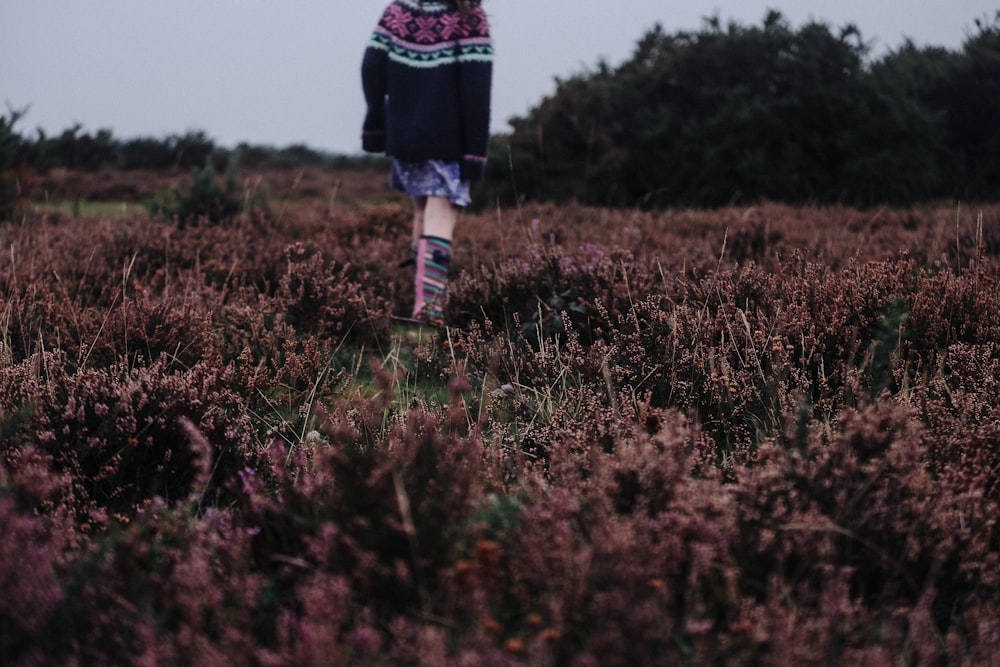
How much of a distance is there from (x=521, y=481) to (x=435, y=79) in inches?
142

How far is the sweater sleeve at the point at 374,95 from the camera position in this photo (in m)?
5.04

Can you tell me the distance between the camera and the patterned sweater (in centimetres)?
482

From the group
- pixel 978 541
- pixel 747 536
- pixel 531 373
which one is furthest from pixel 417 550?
pixel 531 373

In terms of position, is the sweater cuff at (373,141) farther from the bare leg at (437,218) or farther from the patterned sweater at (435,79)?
the bare leg at (437,218)

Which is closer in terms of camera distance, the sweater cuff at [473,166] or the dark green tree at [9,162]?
the sweater cuff at [473,166]

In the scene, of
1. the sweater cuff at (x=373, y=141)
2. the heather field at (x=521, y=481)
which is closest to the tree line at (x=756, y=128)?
the sweater cuff at (x=373, y=141)

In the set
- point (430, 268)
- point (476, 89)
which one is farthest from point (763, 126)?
point (430, 268)

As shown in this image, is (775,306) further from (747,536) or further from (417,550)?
(417,550)

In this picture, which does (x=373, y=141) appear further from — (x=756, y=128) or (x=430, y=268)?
(x=756, y=128)

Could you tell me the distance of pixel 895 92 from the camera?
35.9 feet

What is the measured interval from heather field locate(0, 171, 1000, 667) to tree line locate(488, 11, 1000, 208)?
7.23 metres

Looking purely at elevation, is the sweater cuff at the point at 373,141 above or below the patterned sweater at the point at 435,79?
below

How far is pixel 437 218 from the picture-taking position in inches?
195

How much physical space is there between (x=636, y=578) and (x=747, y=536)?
0.41m
